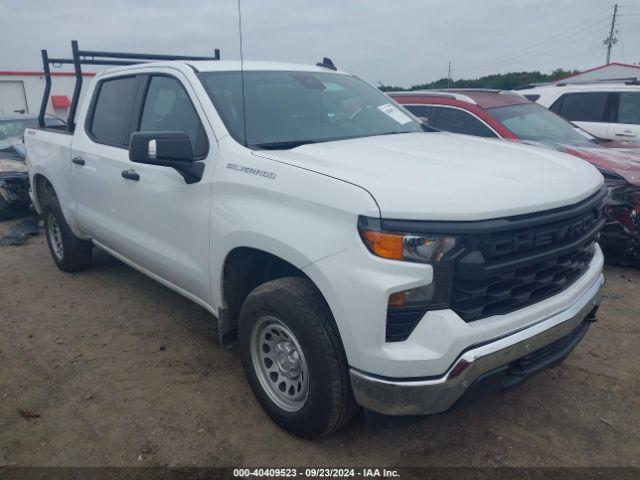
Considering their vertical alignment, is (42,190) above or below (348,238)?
below

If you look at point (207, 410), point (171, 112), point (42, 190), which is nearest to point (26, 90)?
point (42, 190)

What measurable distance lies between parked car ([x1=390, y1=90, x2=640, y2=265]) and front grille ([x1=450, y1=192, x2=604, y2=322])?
271cm

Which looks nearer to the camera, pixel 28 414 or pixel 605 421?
pixel 605 421

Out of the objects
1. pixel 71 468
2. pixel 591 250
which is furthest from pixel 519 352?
pixel 71 468

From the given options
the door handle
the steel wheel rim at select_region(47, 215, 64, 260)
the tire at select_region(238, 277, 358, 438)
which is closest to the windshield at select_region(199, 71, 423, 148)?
the door handle

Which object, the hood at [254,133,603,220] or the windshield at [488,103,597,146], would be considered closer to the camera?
the hood at [254,133,603,220]

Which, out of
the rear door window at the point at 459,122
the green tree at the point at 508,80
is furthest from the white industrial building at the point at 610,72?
the rear door window at the point at 459,122

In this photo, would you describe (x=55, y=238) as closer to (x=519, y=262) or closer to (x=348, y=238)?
(x=348, y=238)

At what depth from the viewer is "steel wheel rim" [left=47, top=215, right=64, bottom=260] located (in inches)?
225

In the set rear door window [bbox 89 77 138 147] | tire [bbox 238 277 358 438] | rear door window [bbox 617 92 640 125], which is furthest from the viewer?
rear door window [bbox 617 92 640 125]

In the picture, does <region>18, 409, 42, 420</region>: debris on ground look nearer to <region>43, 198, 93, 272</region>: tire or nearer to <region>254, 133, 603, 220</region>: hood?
<region>254, 133, 603, 220</region>: hood

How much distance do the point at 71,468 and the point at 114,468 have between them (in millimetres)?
221

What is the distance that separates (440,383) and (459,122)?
482 centimetres

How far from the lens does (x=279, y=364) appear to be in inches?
116
